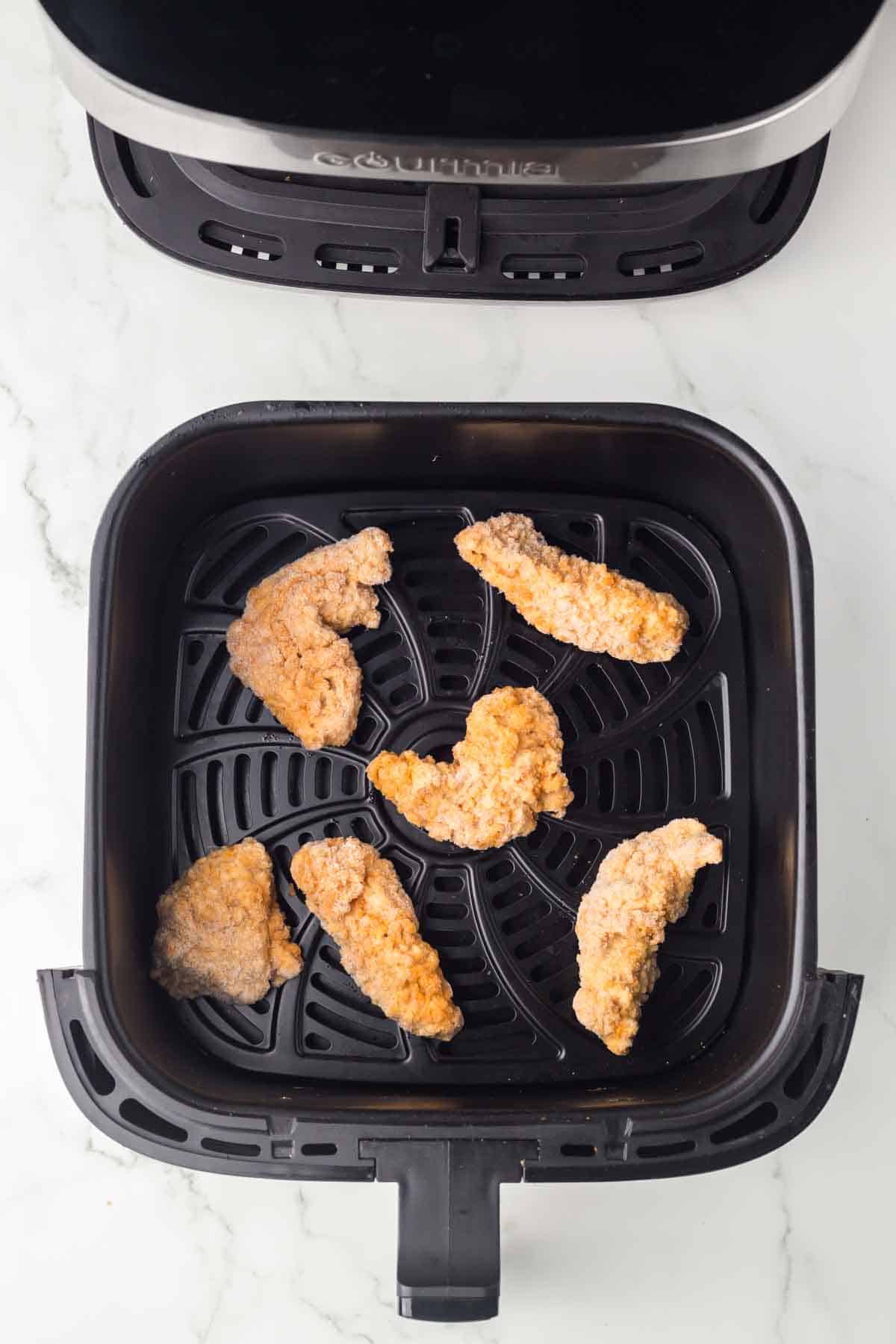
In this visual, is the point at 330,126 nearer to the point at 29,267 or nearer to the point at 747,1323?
the point at 29,267

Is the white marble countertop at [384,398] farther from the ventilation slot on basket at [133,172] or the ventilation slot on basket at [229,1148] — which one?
the ventilation slot on basket at [229,1148]

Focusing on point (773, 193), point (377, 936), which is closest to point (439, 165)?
point (773, 193)

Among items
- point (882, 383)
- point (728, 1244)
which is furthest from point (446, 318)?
point (728, 1244)

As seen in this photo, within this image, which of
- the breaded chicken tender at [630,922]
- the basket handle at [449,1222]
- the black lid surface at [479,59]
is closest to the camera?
the black lid surface at [479,59]

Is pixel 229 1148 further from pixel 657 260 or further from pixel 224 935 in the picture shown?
pixel 657 260

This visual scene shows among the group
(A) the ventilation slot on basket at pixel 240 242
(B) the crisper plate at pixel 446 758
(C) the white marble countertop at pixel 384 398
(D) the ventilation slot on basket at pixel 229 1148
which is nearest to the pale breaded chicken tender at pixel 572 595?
(B) the crisper plate at pixel 446 758
